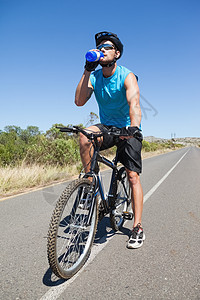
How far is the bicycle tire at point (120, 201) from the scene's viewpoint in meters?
3.53

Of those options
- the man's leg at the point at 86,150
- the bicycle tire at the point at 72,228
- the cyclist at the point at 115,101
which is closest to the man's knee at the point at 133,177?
the cyclist at the point at 115,101

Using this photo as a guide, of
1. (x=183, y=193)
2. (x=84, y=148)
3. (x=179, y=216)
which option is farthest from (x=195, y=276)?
(x=183, y=193)

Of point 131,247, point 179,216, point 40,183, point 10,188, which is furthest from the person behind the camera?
point 40,183

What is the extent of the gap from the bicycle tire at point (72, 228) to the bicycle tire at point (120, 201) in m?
0.79

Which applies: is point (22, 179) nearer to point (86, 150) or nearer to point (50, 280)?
point (86, 150)

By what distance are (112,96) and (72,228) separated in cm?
161

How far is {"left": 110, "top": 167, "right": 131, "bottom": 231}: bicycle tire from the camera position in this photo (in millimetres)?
3529

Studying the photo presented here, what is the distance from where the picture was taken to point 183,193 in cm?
705

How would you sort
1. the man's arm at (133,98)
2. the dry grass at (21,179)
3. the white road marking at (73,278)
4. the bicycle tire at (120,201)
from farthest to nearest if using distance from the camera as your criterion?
the dry grass at (21,179) < the bicycle tire at (120,201) < the man's arm at (133,98) < the white road marking at (73,278)

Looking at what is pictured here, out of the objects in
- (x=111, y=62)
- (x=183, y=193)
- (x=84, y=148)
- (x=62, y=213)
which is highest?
(x=111, y=62)

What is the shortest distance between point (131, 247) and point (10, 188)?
15.3 feet

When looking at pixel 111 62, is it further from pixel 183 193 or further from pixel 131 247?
pixel 183 193

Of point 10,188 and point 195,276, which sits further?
point 10,188

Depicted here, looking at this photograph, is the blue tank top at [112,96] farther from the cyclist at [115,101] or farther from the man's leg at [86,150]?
the man's leg at [86,150]
